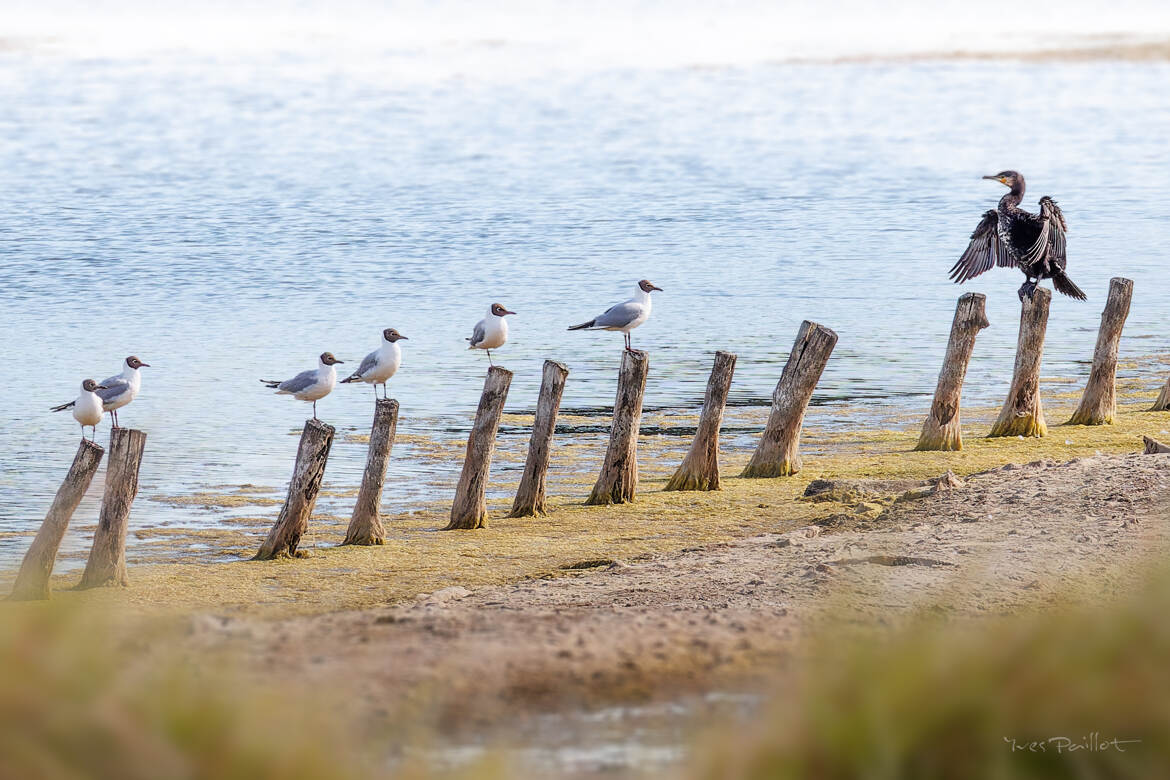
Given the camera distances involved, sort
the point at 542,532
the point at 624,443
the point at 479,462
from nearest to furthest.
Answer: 1. the point at 542,532
2. the point at 479,462
3. the point at 624,443

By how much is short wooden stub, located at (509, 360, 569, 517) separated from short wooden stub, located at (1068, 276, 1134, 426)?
589 cm

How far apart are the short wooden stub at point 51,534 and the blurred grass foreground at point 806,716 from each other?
559 centimetres

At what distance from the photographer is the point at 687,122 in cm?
6769

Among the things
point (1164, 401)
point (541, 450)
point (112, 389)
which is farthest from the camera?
point (1164, 401)

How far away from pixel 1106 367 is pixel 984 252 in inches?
75.3

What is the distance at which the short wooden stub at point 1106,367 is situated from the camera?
14.9 metres

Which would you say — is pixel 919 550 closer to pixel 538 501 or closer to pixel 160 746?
pixel 538 501

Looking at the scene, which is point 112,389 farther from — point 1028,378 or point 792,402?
point 1028,378

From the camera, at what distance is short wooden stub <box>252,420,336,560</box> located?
433 inches

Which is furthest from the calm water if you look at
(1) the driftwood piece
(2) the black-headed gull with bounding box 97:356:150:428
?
(1) the driftwood piece

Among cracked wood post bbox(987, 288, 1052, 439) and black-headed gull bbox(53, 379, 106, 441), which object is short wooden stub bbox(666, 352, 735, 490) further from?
black-headed gull bbox(53, 379, 106, 441)

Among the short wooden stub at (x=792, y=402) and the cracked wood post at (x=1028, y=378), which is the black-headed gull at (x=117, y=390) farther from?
the cracked wood post at (x=1028, y=378)

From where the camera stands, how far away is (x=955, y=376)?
13.9 m

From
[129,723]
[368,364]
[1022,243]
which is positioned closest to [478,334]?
[368,364]
